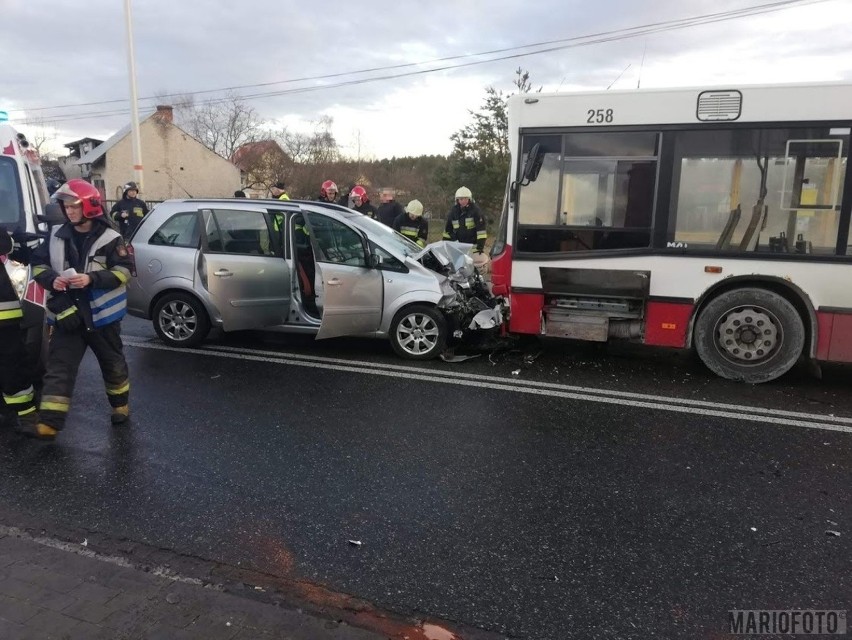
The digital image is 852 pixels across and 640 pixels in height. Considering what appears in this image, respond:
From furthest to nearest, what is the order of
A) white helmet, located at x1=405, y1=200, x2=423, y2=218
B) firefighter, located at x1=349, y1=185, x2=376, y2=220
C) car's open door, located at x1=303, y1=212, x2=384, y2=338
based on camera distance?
1. firefighter, located at x1=349, y1=185, x2=376, y2=220
2. white helmet, located at x1=405, y1=200, x2=423, y2=218
3. car's open door, located at x1=303, y1=212, x2=384, y2=338

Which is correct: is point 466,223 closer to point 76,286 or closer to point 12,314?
point 76,286

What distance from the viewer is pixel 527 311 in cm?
669

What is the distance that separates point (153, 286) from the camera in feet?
23.6

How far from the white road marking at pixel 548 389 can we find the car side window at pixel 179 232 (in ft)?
4.10

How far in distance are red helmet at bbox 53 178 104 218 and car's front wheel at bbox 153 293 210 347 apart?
2.70m

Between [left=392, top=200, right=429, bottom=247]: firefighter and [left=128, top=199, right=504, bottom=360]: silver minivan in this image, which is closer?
[left=128, top=199, right=504, bottom=360]: silver minivan

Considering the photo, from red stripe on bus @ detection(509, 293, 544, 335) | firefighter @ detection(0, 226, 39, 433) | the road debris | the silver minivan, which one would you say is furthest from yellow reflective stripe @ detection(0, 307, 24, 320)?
red stripe on bus @ detection(509, 293, 544, 335)

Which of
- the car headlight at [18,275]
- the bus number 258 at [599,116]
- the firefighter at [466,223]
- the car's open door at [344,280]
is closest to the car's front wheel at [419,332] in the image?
the car's open door at [344,280]

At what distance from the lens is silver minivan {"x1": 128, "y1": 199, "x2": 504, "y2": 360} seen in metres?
6.71

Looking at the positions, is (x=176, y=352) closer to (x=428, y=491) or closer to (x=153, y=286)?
(x=153, y=286)

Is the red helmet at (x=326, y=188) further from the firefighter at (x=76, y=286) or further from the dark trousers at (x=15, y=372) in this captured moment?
the dark trousers at (x=15, y=372)

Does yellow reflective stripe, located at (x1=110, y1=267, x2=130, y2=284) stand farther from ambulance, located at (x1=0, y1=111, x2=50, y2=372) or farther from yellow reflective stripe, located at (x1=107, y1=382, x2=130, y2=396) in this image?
ambulance, located at (x1=0, y1=111, x2=50, y2=372)

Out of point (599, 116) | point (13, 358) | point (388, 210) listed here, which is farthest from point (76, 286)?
point (388, 210)

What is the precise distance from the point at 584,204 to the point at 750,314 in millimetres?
1952
